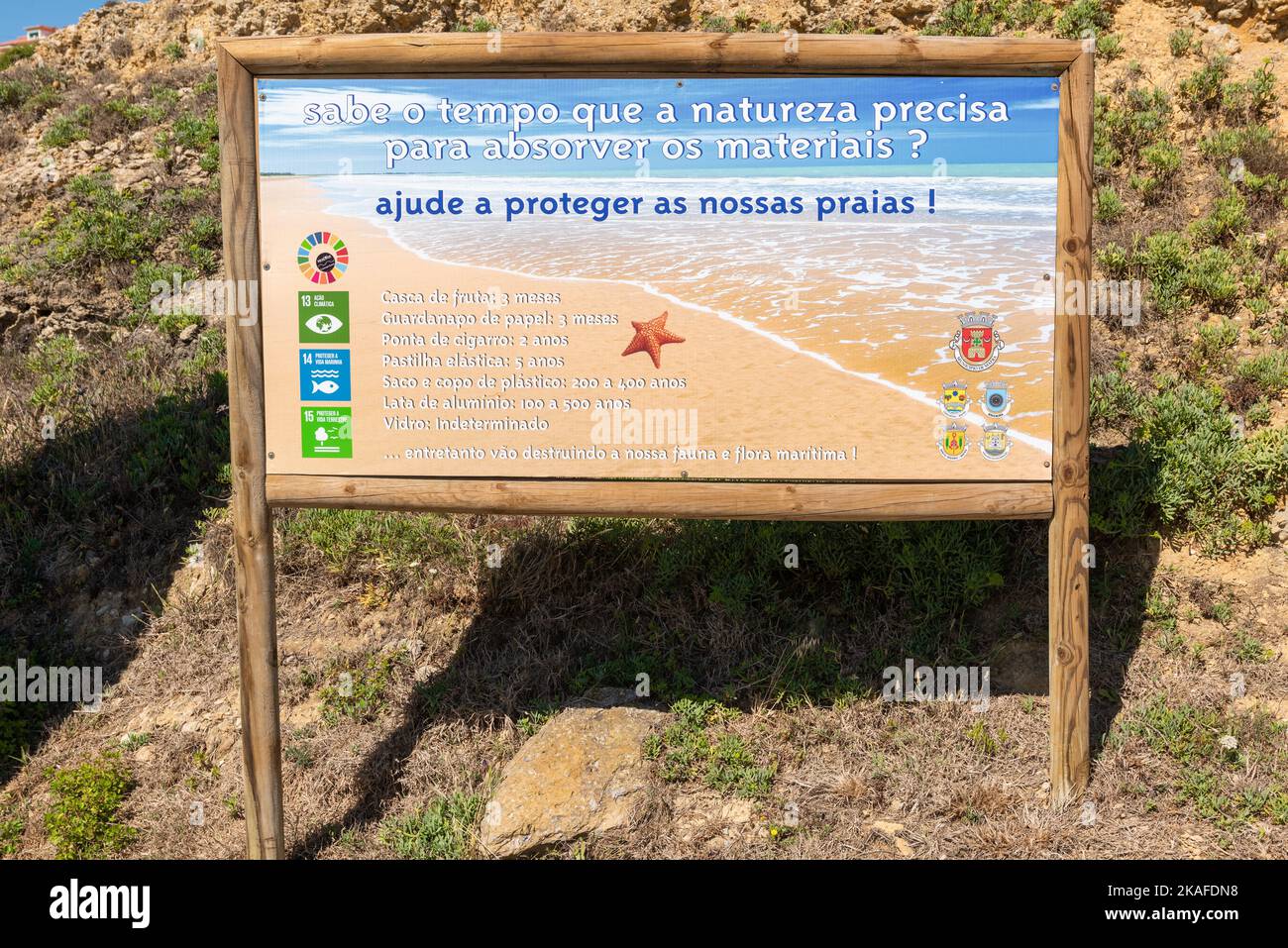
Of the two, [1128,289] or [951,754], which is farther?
[1128,289]

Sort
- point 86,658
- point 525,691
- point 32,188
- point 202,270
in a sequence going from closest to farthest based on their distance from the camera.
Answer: point 525,691
point 86,658
point 202,270
point 32,188

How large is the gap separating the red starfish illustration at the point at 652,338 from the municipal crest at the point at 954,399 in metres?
1.10

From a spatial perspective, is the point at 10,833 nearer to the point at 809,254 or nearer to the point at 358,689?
the point at 358,689

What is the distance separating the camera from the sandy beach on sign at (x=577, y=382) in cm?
368

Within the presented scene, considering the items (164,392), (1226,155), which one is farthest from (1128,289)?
(164,392)

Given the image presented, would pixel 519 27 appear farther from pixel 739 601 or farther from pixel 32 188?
pixel 739 601

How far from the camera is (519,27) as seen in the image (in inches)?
435

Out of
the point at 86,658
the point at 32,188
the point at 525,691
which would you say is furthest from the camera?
the point at 32,188

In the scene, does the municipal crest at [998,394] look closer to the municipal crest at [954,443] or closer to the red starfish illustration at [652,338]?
the municipal crest at [954,443]

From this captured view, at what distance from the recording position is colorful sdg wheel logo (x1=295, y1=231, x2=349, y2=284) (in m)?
3.70

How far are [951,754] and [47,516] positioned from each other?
5817 millimetres

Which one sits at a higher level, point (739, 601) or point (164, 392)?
point (164, 392)

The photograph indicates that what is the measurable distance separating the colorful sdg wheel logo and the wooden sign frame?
0.70 ft

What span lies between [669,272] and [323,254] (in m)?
1.43
